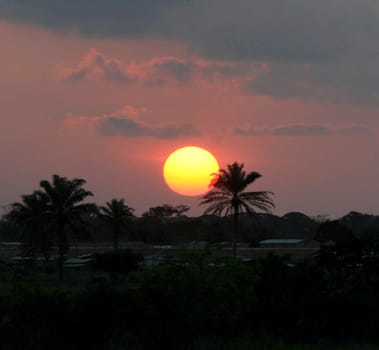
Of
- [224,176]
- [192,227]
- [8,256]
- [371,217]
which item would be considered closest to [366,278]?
[224,176]

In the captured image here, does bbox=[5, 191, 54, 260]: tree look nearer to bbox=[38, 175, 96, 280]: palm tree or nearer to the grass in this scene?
bbox=[38, 175, 96, 280]: palm tree

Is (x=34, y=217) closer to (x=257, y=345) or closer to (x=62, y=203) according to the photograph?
(x=62, y=203)

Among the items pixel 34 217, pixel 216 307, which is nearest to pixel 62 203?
pixel 34 217

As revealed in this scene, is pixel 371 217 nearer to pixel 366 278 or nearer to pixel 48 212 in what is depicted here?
pixel 48 212

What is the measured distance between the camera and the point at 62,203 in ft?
221

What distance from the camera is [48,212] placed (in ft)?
221

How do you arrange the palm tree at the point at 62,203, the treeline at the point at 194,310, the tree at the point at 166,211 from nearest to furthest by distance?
1. the treeline at the point at 194,310
2. the palm tree at the point at 62,203
3. the tree at the point at 166,211

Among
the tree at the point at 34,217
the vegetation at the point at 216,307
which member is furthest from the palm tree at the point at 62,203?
the vegetation at the point at 216,307

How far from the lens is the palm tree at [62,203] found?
220 feet

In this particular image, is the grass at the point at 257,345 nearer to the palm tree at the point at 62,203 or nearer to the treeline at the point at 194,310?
the treeline at the point at 194,310

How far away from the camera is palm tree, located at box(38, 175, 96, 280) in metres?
67.1

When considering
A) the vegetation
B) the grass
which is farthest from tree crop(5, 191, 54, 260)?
the grass

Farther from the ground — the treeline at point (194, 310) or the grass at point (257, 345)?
the treeline at point (194, 310)

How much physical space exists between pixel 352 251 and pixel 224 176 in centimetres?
3911
